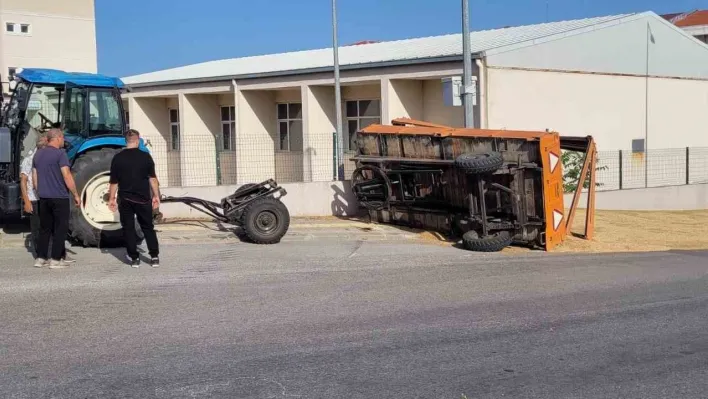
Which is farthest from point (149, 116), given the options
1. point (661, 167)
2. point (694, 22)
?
point (694, 22)

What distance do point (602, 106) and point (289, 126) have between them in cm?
1078

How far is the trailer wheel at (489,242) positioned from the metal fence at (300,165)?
4.52 meters

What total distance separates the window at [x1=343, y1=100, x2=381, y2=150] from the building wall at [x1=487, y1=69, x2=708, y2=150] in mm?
5256

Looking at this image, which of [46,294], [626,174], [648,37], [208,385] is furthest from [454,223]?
[648,37]

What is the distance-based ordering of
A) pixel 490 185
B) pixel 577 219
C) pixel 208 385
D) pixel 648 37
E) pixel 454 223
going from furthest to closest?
pixel 648 37 < pixel 577 219 < pixel 454 223 < pixel 490 185 < pixel 208 385

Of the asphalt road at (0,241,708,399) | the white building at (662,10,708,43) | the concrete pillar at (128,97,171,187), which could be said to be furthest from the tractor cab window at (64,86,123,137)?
the white building at (662,10,708,43)

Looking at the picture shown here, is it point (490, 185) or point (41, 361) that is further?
point (490, 185)

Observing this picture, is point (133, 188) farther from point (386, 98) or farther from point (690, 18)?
point (690, 18)

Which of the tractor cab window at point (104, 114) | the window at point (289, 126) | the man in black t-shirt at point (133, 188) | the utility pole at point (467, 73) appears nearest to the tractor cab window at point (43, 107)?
the tractor cab window at point (104, 114)

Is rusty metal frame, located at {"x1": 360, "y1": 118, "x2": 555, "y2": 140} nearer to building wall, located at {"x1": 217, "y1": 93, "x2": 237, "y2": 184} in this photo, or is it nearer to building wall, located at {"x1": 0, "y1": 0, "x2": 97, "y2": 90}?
building wall, located at {"x1": 217, "y1": 93, "x2": 237, "y2": 184}

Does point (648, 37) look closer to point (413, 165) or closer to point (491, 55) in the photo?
point (491, 55)

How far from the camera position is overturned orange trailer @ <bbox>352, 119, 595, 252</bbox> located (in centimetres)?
1251

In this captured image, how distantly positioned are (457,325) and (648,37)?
20.2 metres

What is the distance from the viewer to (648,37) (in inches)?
973
